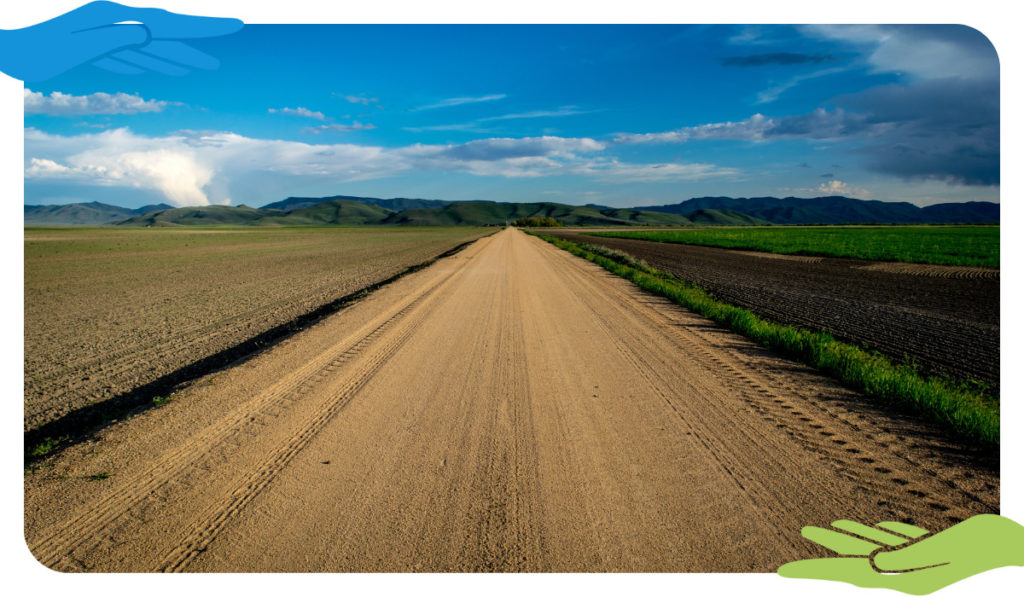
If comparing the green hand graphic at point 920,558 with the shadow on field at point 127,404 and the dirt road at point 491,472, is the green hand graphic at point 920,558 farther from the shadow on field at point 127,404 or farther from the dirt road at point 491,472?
the shadow on field at point 127,404

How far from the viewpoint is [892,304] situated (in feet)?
39.7

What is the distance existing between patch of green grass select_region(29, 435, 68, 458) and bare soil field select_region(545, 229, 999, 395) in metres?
9.46

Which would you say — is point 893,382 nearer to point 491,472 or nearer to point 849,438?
point 849,438

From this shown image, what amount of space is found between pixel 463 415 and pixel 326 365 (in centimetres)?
252

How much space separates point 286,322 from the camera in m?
9.49

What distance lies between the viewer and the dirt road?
257 centimetres

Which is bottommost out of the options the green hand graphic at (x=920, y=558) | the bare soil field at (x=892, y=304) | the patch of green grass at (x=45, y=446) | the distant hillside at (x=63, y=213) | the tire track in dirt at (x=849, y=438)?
the patch of green grass at (x=45, y=446)

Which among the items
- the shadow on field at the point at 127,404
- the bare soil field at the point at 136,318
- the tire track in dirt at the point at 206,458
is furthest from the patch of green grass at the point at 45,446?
the tire track in dirt at the point at 206,458

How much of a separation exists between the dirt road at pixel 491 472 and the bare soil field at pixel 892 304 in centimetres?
295

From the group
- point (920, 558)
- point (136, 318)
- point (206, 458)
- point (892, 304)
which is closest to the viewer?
point (920, 558)

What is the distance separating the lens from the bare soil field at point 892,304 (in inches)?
289

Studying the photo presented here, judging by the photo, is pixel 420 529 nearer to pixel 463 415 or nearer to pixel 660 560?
pixel 660 560

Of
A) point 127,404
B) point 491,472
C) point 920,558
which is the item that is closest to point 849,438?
point 920,558

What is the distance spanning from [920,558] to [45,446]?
596cm
